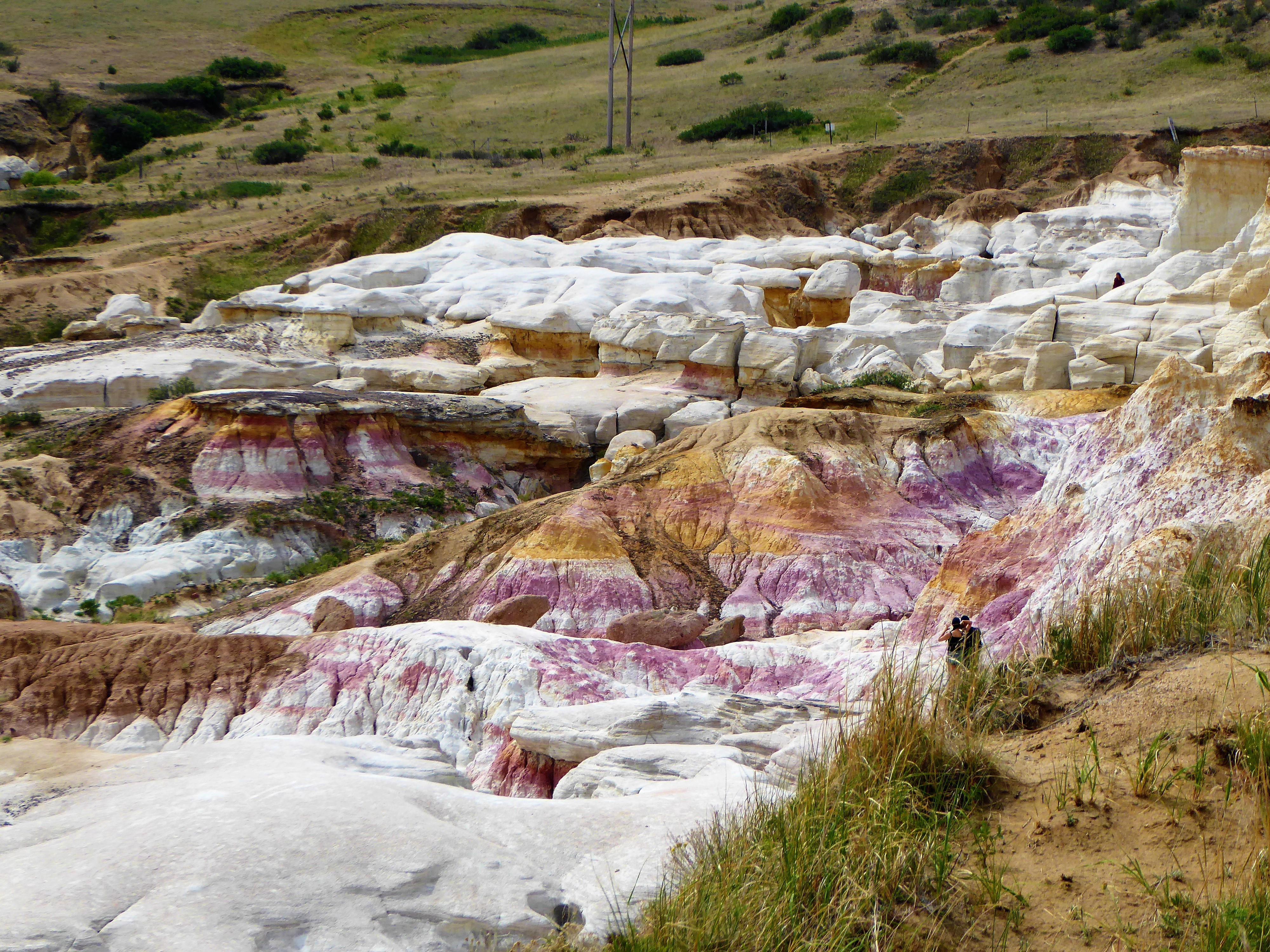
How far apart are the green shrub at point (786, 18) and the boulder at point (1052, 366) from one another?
152 ft

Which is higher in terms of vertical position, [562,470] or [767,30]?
[767,30]

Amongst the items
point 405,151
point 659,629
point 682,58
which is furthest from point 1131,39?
point 659,629

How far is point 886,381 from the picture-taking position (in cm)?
2231

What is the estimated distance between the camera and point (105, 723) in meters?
10.2

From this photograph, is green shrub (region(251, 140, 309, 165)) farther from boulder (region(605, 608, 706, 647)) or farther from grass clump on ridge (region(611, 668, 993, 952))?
grass clump on ridge (region(611, 668, 993, 952))

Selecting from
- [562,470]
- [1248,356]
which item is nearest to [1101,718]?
[1248,356]

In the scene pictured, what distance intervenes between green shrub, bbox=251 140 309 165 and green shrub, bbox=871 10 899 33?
1080 inches

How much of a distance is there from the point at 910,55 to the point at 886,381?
34367mm

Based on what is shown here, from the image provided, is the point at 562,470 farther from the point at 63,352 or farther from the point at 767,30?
the point at 767,30

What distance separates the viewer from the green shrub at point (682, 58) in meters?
60.4

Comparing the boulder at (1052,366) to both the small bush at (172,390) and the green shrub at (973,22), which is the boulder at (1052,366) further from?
the green shrub at (973,22)

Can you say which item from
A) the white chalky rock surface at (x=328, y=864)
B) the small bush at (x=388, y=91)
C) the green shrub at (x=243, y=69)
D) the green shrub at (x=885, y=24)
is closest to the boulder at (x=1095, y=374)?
the white chalky rock surface at (x=328, y=864)

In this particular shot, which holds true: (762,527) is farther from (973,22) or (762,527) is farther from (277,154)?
→ (973,22)

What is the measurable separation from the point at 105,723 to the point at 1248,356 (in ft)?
37.7
